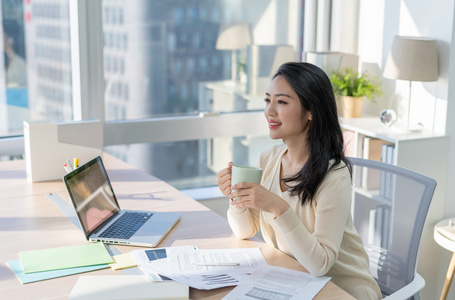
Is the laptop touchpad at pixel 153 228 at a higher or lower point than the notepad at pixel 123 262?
higher

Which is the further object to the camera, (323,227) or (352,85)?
(352,85)

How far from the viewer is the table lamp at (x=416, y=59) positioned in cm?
284

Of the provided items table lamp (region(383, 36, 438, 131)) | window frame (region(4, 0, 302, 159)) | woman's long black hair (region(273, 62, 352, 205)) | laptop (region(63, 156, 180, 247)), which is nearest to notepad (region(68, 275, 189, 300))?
laptop (region(63, 156, 180, 247))

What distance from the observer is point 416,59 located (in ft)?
9.32

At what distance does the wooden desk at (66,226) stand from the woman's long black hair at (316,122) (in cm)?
23

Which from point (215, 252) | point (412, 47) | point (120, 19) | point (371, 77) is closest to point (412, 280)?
point (215, 252)

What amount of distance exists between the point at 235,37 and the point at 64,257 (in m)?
1.97

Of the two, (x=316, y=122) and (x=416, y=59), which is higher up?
(x=416, y=59)

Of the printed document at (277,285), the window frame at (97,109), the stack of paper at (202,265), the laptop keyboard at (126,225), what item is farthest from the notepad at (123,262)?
the window frame at (97,109)

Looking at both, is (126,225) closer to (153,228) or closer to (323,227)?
(153,228)

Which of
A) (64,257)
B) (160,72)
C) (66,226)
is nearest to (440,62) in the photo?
(160,72)

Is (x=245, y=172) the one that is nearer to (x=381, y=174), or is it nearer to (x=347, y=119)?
(x=381, y=174)

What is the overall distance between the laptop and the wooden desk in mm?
37

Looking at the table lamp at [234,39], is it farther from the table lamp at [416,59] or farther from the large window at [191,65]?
the table lamp at [416,59]
